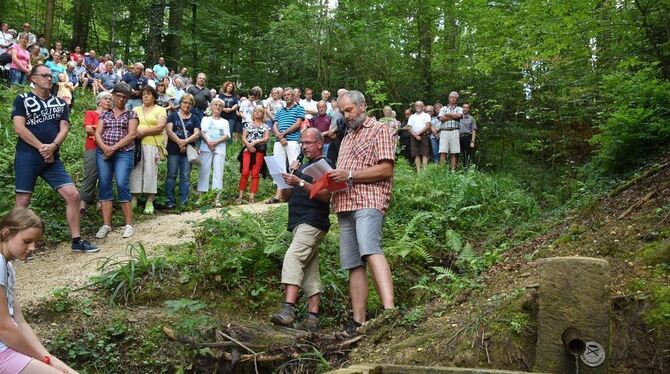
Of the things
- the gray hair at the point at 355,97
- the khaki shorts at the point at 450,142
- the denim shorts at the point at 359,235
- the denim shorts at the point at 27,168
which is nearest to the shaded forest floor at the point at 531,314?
the denim shorts at the point at 359,235

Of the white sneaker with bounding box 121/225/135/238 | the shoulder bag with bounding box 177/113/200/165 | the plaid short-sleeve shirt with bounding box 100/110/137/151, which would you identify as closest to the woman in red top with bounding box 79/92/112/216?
the plaid short-sleeve shirt with bounding box 100/110/137/151

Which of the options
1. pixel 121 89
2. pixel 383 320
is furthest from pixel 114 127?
pixel 383 320

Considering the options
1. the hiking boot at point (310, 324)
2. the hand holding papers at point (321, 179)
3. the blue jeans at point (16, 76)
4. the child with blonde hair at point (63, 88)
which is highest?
the blue jeans at point (16, 76)

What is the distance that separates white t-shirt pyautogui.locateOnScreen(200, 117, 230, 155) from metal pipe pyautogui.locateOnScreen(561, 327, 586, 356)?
7.52 metres

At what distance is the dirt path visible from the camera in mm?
6671

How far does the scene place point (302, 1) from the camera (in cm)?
Result: 1888

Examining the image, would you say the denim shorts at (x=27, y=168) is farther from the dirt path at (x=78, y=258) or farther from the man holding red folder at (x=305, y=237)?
the man holding red folder at (x=305, y=237)

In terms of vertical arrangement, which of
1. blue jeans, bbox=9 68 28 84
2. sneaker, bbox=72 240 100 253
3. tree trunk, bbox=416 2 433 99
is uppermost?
tree trunk, bbox=416 2 433 99

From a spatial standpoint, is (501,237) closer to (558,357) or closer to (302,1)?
(558,357)

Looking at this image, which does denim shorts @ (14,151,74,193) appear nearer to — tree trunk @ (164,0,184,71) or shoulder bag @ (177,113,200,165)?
shoulder bag @ (177,113,200,165)

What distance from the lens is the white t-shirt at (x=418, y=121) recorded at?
48.3ft

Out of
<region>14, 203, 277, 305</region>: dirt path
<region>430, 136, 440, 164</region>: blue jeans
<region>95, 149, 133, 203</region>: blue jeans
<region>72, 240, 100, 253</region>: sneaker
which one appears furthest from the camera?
<region>430, 136, 440, 164</region>: blue jeans

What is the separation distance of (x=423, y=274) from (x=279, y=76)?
1277cm

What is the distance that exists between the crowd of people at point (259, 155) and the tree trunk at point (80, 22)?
34.1ft
